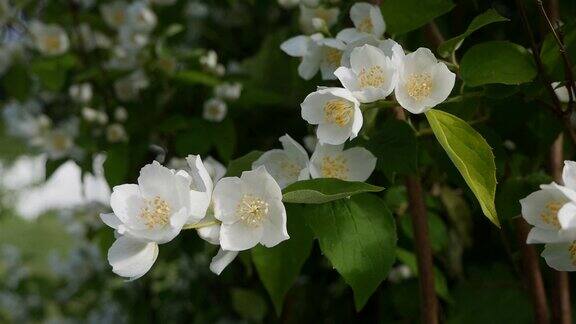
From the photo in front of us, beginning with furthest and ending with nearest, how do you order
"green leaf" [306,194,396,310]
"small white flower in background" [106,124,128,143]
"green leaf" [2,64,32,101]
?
"green leaf" [2,64,32,101] < "small white flower in background" [106,124,128,143] < "green leaf" [306,194,396,310]

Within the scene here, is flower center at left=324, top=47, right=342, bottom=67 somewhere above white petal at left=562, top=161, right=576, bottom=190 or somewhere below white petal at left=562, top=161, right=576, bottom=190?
below

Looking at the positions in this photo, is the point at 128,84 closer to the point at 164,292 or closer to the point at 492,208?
the point at 164,292

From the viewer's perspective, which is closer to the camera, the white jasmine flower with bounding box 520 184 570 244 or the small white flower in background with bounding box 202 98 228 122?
the white jasmine flower with bounding box 520 184 570 244

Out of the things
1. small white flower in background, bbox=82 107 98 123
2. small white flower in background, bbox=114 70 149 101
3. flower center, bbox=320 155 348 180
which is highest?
flower center, bbox=320 155 348 180

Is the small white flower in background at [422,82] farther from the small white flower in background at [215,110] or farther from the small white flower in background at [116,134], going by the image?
the small white flower in background at [116,134]

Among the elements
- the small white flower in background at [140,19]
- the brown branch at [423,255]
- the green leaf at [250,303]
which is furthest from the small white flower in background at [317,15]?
the green leaf at [250,303]

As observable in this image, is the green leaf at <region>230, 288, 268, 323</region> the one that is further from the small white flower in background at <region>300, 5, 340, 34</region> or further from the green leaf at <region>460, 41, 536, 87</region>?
the green leaf at <region>460, 41, 536, 87</region>

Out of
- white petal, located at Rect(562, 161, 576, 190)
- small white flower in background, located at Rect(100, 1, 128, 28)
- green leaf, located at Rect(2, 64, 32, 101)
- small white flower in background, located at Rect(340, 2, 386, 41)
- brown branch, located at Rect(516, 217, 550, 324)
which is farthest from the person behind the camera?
green leaf, located at Rect(2, 64, 32, 101)

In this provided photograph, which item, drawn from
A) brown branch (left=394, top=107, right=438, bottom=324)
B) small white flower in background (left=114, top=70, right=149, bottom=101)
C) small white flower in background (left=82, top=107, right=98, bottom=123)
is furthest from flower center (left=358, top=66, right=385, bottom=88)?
small white flower in background (left=82, top=107, right=98, bottom=123)
